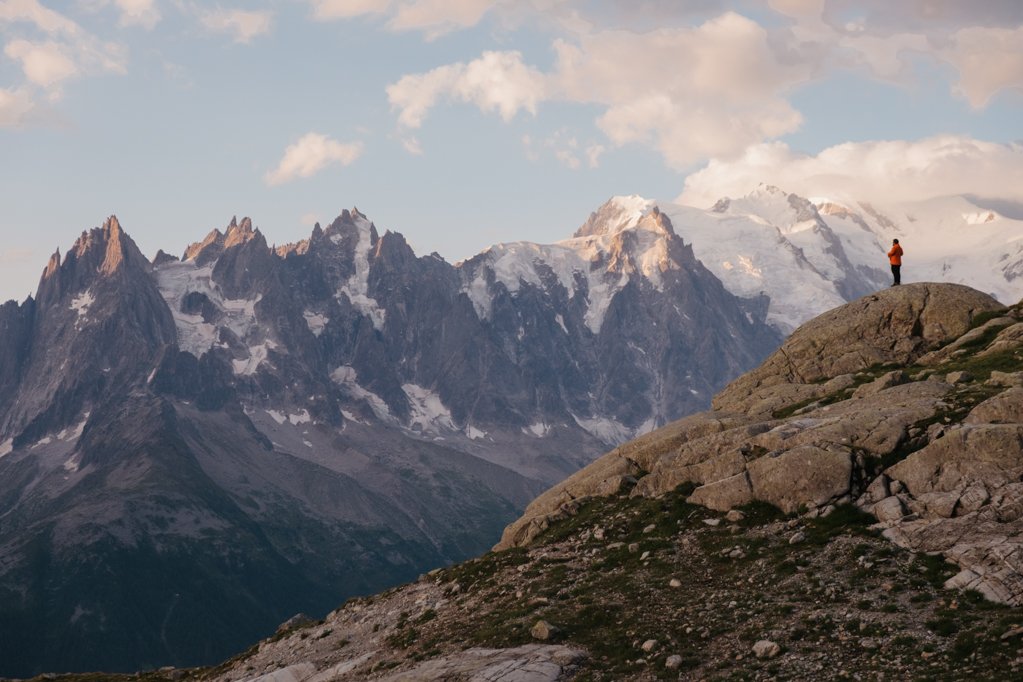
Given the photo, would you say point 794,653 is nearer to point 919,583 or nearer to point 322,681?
point 919,583

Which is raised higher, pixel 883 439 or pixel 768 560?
pixel 883 439

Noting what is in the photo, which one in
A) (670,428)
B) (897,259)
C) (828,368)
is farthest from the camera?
(897,259)

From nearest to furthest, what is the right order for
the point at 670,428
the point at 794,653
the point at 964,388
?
the point at 794,653 < the point at 964,388 < the point at 670,428

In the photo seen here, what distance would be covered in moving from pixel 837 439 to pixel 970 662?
19.5 meters

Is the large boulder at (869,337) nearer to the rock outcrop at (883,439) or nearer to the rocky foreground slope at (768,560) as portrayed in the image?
the rock outcrop at (883,439)

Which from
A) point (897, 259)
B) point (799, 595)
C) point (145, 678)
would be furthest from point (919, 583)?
point (145, 678)

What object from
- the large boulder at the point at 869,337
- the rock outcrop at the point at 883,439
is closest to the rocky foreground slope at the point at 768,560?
the rock outcrop at the point at 883,439

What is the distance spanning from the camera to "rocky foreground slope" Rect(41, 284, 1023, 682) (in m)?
46.4

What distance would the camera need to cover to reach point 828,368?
80.8 metres

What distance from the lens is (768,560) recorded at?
2141 inches

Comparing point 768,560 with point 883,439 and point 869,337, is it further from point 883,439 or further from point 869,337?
point 869,337

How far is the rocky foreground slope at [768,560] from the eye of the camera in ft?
152

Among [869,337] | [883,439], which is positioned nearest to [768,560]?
[883,439]

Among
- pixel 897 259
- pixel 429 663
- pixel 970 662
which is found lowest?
pixel 970 662
